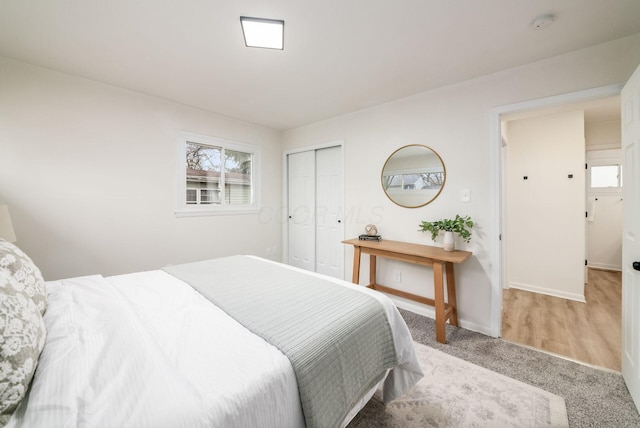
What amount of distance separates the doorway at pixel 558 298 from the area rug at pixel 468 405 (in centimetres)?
76

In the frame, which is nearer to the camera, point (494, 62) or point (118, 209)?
point (494, 62)

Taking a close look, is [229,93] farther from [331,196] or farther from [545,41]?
[545,41]

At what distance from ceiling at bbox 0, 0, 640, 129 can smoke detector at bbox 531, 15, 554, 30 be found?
3cm

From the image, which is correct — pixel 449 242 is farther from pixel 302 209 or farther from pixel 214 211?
pixel 214 211

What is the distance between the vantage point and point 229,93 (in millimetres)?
2807

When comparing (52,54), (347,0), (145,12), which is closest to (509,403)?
(347,0)

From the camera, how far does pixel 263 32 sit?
1776mm

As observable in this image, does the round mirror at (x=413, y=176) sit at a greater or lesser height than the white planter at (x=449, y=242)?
greater

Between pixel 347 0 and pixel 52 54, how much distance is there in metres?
2.45

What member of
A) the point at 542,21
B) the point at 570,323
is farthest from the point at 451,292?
the point at 542,21

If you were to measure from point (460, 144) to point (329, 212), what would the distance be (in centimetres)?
191

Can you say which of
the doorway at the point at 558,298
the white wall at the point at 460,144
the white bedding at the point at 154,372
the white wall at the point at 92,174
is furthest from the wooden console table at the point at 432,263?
the white wall at the point at 92,174

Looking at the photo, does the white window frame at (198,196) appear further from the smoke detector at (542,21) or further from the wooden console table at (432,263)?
the smoke detector at (542,21)

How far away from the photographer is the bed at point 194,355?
27.2 inches
